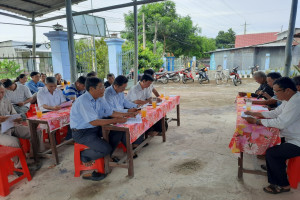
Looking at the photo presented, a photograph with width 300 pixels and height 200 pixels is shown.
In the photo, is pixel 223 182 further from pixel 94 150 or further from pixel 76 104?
pixel 76 104

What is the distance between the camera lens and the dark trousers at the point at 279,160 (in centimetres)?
227

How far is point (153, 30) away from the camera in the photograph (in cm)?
1964

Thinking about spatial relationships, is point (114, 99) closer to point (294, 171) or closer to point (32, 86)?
point (294, 171)

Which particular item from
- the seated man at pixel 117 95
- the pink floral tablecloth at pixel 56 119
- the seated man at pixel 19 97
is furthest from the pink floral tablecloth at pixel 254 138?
the seated man at pixel 19 97

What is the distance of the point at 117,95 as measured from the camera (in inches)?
141

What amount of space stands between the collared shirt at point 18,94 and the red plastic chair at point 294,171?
4.99 meters

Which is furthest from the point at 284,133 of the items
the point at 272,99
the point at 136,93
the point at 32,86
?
the point at 32,86

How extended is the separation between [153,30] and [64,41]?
13.8m

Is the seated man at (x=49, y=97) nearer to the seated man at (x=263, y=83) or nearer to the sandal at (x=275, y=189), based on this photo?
the sandal at (x=275, y=189)

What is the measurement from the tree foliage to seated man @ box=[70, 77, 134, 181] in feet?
57.4

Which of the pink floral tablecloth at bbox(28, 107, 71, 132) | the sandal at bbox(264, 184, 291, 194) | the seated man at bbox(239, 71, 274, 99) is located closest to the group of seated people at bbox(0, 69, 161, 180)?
the pink floral tablecloth at bbox(28, 107, 71, 132)

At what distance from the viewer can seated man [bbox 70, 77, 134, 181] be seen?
8.48ft

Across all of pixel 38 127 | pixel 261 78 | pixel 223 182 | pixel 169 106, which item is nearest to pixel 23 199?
pixel 38 127

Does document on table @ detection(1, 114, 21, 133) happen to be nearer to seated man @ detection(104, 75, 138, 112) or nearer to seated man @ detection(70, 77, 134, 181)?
seated man @ detection(70, 77, 134, 181)
